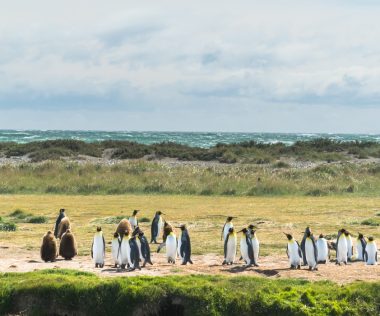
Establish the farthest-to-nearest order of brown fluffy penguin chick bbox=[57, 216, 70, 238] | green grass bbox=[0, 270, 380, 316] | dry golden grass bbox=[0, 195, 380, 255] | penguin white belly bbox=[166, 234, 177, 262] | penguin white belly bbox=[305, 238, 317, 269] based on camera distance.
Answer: dry golden grass bbox=[0, 195, 380, 255] < brown fluffy penguin chick bbox=[57, 216, 70, 238] < penguin white belly bbox=[166, 234, 177, 262] < penguin white belly bbox=[305, 238, 317, 269] < green grass bbox=[0, 270, 380, 316]

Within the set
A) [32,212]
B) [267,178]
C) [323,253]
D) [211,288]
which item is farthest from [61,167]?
[211,288]

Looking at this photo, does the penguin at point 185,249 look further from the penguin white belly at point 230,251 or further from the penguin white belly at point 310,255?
the penguin white belly at point 310,255

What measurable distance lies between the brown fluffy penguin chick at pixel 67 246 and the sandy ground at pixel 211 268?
0.18 m

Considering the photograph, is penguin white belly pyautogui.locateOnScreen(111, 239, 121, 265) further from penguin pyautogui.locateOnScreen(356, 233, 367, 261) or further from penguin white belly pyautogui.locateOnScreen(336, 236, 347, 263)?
penguin pyautogui.locateOnScreen(356, 233, 367, 261)

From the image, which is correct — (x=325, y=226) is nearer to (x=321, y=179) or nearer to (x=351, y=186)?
(x=351, y=186)

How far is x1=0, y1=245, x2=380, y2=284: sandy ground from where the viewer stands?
1759 cm

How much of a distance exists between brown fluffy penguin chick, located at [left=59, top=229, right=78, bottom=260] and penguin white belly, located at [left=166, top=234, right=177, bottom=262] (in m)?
2.54

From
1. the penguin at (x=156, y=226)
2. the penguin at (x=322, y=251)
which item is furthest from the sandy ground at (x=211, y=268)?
the penguin at (x=156, y=226)

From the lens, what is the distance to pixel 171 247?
1973cm

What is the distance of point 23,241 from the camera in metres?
23.1

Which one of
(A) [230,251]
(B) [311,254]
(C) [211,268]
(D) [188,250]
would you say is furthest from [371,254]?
(D) [188,250]

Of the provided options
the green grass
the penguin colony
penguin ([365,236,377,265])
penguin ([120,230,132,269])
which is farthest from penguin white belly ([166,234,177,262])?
penguin ([365,236,377,265])

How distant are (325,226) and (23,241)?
36.1ft

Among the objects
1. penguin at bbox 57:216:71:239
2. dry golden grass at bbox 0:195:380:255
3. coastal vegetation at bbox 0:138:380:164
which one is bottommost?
dry golden grass at bbox 0:195:380:255
